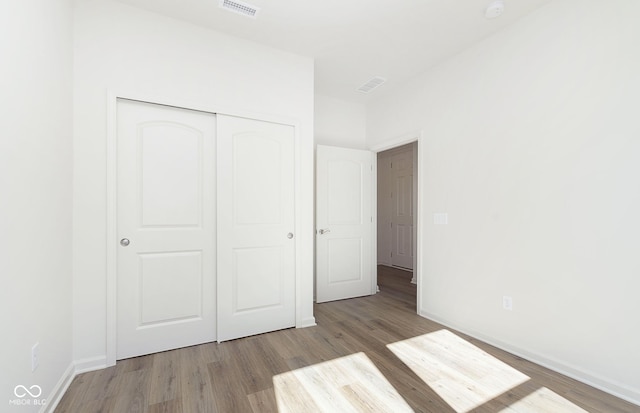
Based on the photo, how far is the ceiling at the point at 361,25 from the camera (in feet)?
7.55

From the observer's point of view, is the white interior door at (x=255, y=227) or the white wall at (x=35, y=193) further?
the white interior door at (x=255, y=227)

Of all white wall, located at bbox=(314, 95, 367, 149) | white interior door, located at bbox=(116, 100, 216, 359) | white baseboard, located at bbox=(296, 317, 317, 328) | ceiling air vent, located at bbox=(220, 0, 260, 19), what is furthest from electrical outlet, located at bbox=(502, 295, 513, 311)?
ceiling air vent, located at bbox=(220, 0, 260, 19)

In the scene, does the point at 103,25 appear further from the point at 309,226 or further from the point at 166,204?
the point at 309,226

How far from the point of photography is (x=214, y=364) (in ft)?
7.27

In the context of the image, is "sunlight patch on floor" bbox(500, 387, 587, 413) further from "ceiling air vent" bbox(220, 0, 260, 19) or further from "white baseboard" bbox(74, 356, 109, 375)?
"ceiling air vent" bbox(220, 0, 260, 19)

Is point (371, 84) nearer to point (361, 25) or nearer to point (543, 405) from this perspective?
point (361, 25)

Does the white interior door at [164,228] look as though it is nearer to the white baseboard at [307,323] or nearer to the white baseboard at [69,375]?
the white baseboard at [69,375]

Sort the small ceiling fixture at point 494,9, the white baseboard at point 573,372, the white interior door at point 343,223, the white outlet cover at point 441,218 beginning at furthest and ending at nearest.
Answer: the white interior door at point 343,223 < the white outlet cover at point 441,218 < the small ceiling fixture at point 494,9 < the white baseboard at point 573,372

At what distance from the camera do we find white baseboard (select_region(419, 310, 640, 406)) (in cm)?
181

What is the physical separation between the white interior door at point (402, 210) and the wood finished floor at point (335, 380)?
336 centimetres

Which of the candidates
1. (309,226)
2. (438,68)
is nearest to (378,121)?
(438,68)

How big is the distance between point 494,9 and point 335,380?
316 cm

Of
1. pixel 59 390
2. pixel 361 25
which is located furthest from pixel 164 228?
pixel 361 25

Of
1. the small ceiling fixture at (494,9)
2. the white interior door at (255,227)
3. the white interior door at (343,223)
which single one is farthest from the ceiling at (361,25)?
the white interior door at (343,223)
